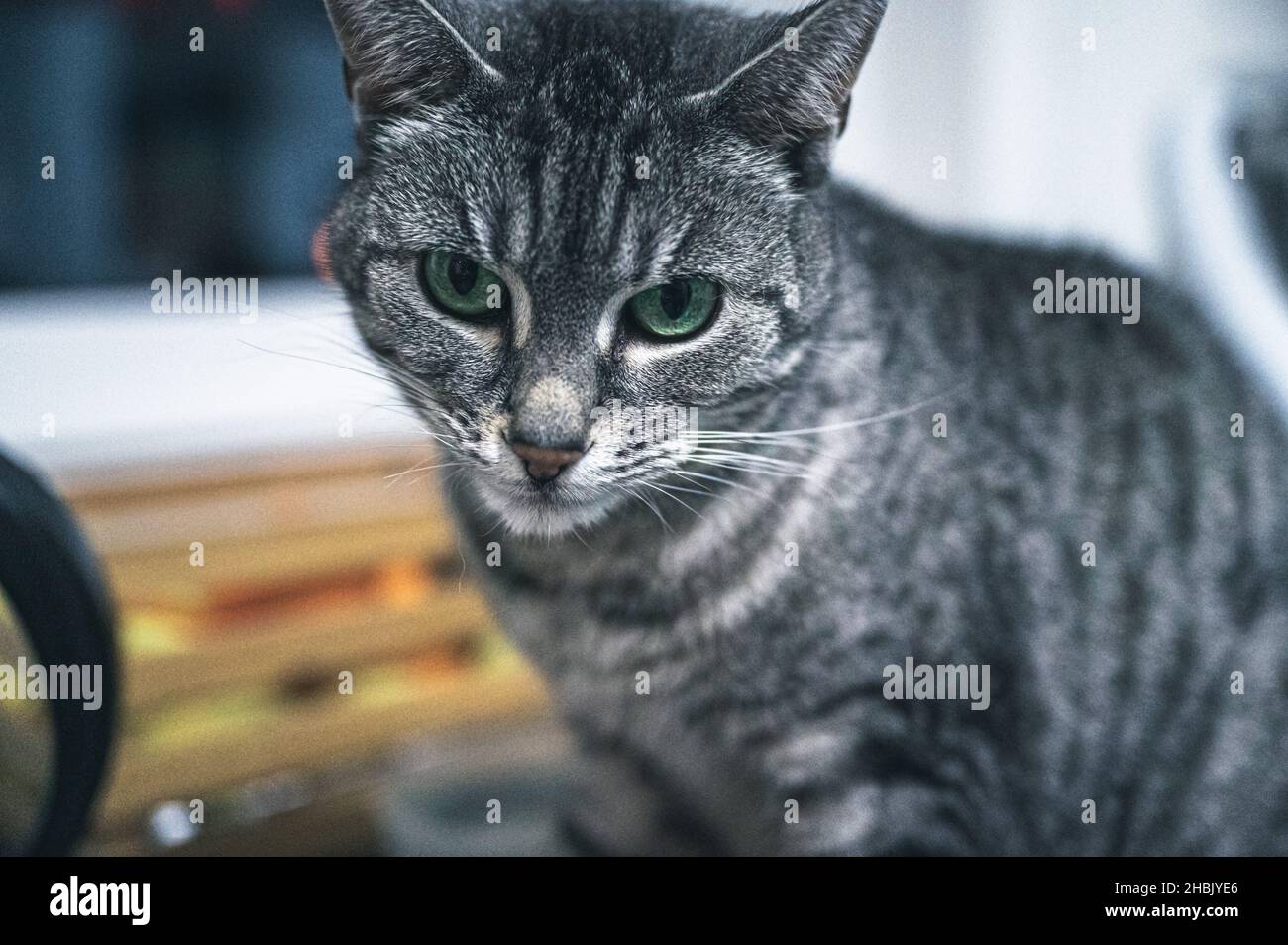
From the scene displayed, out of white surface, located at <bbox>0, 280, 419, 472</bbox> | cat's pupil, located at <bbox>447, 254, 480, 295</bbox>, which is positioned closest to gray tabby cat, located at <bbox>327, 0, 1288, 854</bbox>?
cat's pupil, located at <bbox>447, 254, 480, 295</bbox>

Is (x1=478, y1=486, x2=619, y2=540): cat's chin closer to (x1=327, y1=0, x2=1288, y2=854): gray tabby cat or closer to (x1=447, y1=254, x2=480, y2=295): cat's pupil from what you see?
(x1=327, y1=0, x2=1288, y2=854): gray tabby cat

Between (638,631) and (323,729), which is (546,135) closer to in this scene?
(638,631)

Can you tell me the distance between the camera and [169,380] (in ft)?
3.64

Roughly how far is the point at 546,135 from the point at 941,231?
44cm

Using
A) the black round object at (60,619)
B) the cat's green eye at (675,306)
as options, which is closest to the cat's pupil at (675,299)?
the cat's green eye at (675,306)

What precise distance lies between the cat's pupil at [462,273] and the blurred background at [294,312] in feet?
0.36

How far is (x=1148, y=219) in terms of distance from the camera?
1144mm

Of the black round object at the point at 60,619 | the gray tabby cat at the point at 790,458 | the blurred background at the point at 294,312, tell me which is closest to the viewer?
the black round object at the point at 60,619

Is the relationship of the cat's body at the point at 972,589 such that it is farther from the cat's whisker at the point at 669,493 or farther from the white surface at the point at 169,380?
the white surface at the point at 169,380

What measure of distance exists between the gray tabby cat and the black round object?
22cm

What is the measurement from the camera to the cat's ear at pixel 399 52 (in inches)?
24.0

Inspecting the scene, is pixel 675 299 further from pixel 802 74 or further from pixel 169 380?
pixel 169 380

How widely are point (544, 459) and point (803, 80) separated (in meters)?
0.26
